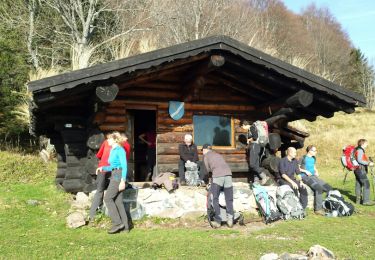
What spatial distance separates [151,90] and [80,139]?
2.19 meters

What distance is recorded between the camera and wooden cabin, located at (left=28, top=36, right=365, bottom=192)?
845 cm

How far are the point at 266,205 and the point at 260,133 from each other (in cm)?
206

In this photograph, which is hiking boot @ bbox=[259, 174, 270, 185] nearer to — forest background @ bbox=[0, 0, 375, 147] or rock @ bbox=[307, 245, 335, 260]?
rock @ bbox=[307, 245, 335, 260]

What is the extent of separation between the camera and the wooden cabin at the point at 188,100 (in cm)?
845

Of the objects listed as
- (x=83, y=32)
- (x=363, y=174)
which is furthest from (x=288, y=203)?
(x=83, y=32)

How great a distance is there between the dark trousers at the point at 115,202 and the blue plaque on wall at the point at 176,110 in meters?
3.03

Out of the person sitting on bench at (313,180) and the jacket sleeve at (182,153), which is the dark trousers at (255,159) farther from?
the jacket sleeve at (182,153)

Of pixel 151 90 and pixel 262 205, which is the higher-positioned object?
pixel 151 90

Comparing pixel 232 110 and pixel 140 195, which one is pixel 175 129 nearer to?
pixel 232 110

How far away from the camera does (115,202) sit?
7.46m

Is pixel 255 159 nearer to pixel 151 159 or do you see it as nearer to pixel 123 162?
pixel 151 159

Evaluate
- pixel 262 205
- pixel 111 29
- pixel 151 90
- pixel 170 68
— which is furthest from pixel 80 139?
pixel 111 29

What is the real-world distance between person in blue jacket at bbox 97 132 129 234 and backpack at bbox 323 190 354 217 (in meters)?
4.84

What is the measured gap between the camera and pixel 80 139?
9.98 meters
